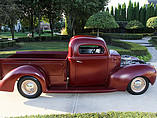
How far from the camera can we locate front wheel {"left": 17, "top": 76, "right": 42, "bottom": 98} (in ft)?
14.7

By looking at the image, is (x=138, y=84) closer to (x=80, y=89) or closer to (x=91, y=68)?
(x=91, y=68)

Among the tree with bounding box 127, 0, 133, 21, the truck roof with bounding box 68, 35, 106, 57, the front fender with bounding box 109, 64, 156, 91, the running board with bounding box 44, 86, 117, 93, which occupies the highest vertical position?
the tree with bounding box 127, 0, 133, 21

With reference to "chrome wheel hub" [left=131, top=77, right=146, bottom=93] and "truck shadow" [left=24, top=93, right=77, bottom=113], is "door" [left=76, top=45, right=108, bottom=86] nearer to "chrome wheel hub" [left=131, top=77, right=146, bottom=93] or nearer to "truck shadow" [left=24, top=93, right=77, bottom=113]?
"truck shadow" [left=24, top=93, right=77, bottom=113]

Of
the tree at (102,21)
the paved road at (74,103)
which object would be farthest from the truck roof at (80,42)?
the tree at (102,21)

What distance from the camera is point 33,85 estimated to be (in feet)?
15.0

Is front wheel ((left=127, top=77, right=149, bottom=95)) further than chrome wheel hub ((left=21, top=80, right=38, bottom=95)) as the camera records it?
Yes

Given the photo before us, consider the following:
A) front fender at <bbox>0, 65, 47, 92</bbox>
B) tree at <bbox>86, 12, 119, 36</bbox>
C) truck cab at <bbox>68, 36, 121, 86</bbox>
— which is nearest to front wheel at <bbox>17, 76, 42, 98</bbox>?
front fender at <bbox>0, 65, 47, 92</bbox>

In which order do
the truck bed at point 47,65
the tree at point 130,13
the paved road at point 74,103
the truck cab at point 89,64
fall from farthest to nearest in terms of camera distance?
the tree at point 130,13 < the truck cab at point 89,64 < the truck bed at point 47,65 < the paved road at point 74,103

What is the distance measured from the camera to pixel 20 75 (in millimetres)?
4352

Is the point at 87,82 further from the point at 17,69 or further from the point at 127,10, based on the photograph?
the point at 127,10

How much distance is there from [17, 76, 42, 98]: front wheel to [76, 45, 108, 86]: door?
1229 millimetres

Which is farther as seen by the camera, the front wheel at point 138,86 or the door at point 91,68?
the front wheel at point 138,86

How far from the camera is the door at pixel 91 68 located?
→ 4.64 meters

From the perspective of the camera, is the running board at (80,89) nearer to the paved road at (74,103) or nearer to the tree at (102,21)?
the paved road at (74,103)
